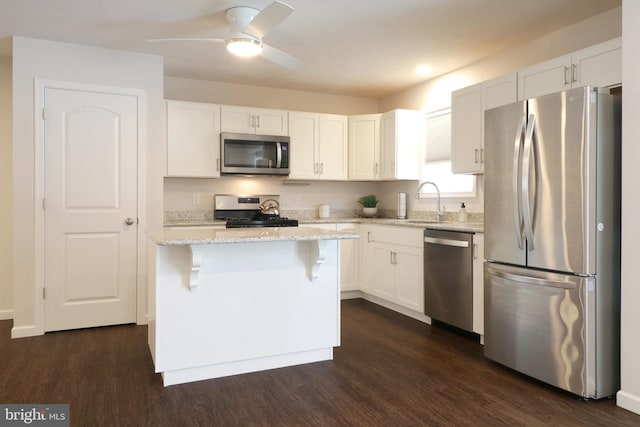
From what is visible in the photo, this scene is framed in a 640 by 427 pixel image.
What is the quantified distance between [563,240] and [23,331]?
13.3ft

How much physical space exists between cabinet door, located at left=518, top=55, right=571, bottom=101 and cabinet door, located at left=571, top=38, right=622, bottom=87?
0.19 feet

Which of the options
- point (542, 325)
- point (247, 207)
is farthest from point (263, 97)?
point (542, 325)

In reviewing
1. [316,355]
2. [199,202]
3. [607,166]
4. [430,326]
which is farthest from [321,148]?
[607,166]

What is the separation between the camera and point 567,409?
93.4 inches

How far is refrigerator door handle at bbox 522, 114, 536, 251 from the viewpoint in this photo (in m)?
2.67

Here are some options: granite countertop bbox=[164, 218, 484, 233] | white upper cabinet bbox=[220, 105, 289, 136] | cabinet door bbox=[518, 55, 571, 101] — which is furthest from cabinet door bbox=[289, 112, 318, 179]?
cabinet door bbox=[518, 55, 571, 101]

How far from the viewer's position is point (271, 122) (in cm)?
493

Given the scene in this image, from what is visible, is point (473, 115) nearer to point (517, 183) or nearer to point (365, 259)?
point (517, 183)

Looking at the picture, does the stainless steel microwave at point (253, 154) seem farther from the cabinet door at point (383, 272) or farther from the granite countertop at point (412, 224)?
the cabinet door at point (383, 272)

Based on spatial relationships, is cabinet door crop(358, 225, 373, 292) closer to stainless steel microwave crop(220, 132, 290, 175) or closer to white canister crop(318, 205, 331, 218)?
white canister crop(318, 205, 331, 218)

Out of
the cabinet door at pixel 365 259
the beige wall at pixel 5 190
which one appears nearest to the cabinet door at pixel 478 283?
the cabinet door at pixel 365 259

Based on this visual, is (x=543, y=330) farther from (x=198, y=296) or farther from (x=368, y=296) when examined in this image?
(x=368, y=296)

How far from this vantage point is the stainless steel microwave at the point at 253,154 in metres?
4.66

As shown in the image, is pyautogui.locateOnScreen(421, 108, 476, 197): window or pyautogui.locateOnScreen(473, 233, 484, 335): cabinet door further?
pyautogui.locateOnScreen(421, 108, 476, 197): window
